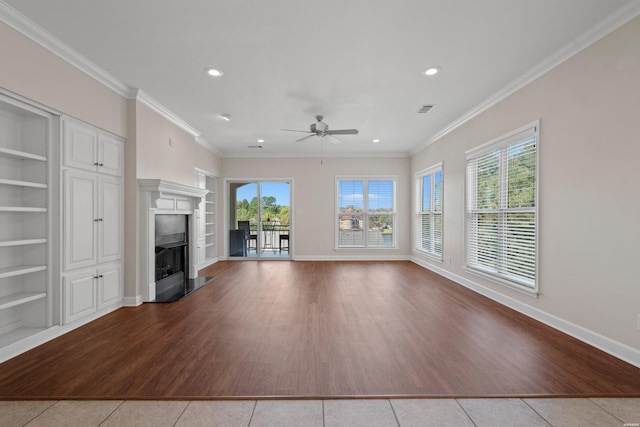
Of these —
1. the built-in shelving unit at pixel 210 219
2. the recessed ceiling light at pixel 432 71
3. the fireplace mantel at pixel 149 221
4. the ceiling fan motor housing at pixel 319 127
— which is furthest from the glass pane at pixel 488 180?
the built-in shelving unit at pixel 210 219

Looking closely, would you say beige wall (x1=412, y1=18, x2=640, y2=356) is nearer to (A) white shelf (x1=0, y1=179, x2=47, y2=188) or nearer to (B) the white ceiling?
(B) the white ceiling

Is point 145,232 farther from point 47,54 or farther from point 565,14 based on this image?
point 565,14

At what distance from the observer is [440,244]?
6105mm

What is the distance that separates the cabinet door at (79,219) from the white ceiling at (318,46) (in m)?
1.32

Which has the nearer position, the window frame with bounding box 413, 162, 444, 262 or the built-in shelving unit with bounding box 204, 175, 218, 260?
the window frame with bounding box 413, 162, 444, 262

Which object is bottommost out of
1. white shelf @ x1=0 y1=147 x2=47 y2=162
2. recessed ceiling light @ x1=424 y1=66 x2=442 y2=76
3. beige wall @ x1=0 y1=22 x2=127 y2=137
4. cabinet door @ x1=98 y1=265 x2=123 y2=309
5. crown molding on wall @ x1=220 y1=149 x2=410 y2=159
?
cabinet door @ x1=98 y1=265 x2=123 y2=309

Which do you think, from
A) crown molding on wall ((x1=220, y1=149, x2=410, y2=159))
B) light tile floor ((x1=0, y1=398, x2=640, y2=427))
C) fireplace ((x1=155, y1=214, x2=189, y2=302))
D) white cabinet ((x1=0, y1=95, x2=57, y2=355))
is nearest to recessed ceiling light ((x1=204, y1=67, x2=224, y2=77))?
white cabinet ((x1=0, y1=95, x2=57, y2=355))

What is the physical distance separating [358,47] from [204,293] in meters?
3.98

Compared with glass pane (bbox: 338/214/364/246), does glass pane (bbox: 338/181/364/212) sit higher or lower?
higher

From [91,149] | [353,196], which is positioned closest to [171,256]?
[91,149]

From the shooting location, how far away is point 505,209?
3.99m

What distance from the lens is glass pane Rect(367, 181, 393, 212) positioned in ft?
26.1

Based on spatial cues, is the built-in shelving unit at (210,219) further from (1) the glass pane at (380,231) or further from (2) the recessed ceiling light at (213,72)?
(2) the recessed ceiling light at (213,72)

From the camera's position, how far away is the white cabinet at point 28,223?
275 centimetres
